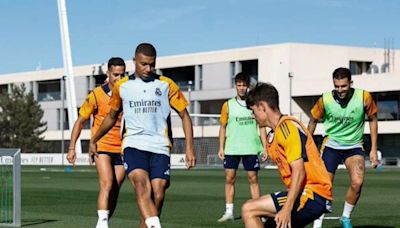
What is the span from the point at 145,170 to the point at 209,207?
317 inches

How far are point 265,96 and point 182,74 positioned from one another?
88026 millimetres

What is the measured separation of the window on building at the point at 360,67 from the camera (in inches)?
3482

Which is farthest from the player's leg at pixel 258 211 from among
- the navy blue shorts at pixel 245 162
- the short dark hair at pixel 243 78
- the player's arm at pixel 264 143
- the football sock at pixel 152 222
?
the navy blue shorts at pixel 245 162

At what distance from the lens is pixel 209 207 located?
58.3ft

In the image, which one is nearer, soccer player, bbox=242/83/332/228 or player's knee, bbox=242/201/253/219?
soccer player, bbox=242/83/332/228

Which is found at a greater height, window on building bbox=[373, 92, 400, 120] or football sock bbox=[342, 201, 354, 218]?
window on building bbox=[373, 92, 400, 120]

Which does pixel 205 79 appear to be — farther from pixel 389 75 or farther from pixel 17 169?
pixel 17 169

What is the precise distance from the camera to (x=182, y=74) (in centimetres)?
9575

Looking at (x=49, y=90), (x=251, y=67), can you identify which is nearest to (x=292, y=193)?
(x=251, y=67)

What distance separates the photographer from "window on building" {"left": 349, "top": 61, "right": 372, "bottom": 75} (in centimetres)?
8844

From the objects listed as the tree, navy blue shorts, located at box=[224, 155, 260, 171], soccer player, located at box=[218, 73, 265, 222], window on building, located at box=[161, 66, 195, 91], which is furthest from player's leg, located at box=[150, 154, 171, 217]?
the tree

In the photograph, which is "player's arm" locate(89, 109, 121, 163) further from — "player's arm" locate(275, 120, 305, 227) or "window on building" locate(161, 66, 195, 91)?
"window on building" locate(161, 66, 195, 91)

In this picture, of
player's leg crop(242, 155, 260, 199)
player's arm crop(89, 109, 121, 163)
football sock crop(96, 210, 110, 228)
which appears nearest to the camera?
player's arm crop(89, 109, 121, 163)

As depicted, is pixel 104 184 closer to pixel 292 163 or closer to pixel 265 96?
pixel 265 96
